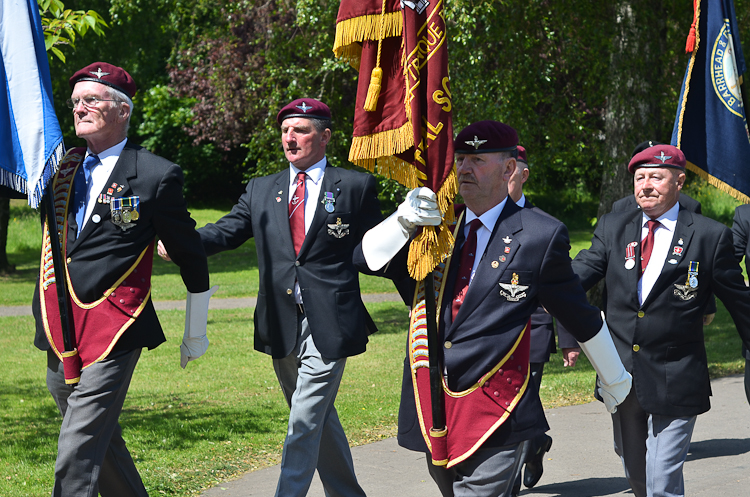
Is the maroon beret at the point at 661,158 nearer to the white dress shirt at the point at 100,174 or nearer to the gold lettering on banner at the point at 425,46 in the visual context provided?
the gold lettering on banner at the point at 425,46

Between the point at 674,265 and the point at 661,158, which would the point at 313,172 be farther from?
the point at 674,265

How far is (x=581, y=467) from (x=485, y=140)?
3516 mm

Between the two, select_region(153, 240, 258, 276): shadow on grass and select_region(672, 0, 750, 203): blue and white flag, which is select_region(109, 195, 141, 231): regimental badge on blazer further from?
select_region(153, 240, 258, 276): shadow on grass

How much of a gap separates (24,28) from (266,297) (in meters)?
1.89

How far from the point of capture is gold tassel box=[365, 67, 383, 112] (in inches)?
142

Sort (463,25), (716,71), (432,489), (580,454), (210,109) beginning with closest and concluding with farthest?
(432,489), (580,454), (716,71), (463,25), (210,109)

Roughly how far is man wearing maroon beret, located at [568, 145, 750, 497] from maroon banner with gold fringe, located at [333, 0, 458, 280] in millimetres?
1788

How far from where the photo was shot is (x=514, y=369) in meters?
3.50

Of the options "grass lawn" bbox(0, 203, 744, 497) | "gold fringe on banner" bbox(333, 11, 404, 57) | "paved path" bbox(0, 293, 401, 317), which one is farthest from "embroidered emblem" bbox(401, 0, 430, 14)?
"paved path" bbox(0, 293, 401, 317)

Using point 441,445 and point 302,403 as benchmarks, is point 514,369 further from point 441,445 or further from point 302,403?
point 302,403

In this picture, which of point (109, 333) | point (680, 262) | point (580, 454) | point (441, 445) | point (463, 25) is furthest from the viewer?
point (463, 25)

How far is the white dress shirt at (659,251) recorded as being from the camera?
4852 mm

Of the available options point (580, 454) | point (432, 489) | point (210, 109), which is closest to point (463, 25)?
point (580, 454)

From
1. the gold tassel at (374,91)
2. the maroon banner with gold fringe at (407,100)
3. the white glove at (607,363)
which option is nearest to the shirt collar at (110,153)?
the maroon banner with gold fringe at (407,100)
